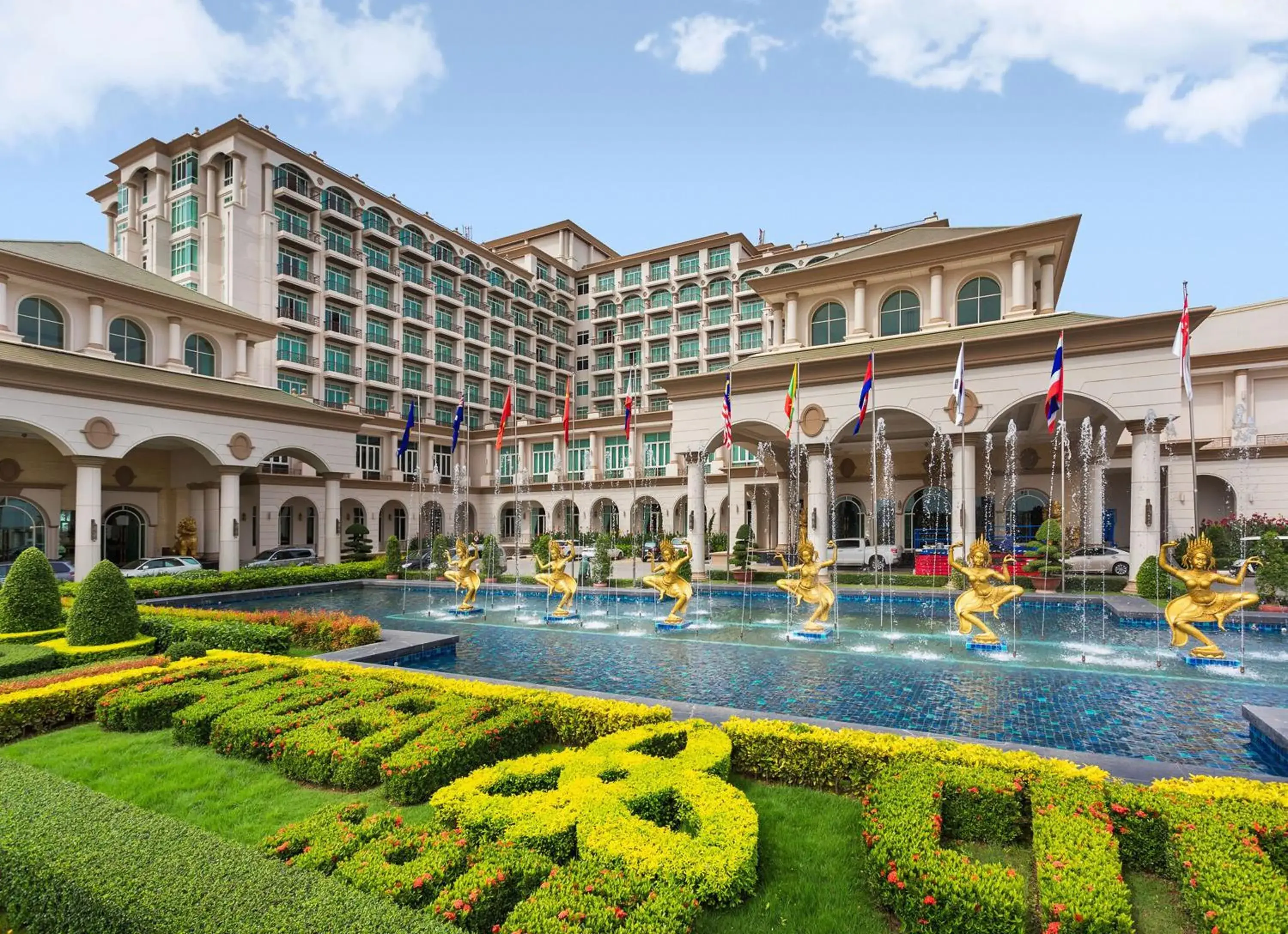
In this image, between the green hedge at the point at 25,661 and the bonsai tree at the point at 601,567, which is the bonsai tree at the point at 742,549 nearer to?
the bonsai tree at the point at 601,567

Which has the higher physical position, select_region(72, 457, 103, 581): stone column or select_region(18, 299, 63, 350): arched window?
select_region(18, 299, 63, 350): arched window

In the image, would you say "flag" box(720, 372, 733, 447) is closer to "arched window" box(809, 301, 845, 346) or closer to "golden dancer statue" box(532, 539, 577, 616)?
"arched window" box(809, 301, 845, 346)

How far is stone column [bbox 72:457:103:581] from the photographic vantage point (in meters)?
23.6

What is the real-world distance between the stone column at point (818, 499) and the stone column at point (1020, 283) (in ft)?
30.2

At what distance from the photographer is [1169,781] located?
5457 millimetres

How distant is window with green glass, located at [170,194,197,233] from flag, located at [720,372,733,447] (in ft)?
113

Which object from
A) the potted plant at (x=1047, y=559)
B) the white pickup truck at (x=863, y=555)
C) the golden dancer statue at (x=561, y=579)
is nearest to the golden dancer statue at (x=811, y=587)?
the golden dancer statue at (x=561, y=579)

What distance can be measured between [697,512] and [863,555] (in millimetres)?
8230

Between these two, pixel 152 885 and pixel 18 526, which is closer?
pixel 152 885

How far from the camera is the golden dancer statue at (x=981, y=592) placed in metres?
12.9

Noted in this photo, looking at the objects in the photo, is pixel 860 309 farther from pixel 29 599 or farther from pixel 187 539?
pixel 187 539

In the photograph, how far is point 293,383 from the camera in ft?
136

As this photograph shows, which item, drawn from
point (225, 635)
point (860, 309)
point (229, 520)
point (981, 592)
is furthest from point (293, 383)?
point (981, 592)

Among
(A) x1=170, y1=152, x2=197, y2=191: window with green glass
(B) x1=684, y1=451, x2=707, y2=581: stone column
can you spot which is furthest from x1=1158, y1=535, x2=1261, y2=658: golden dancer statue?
(A) x1=170, y1=152, x2=197, y2=191: window with green glass
